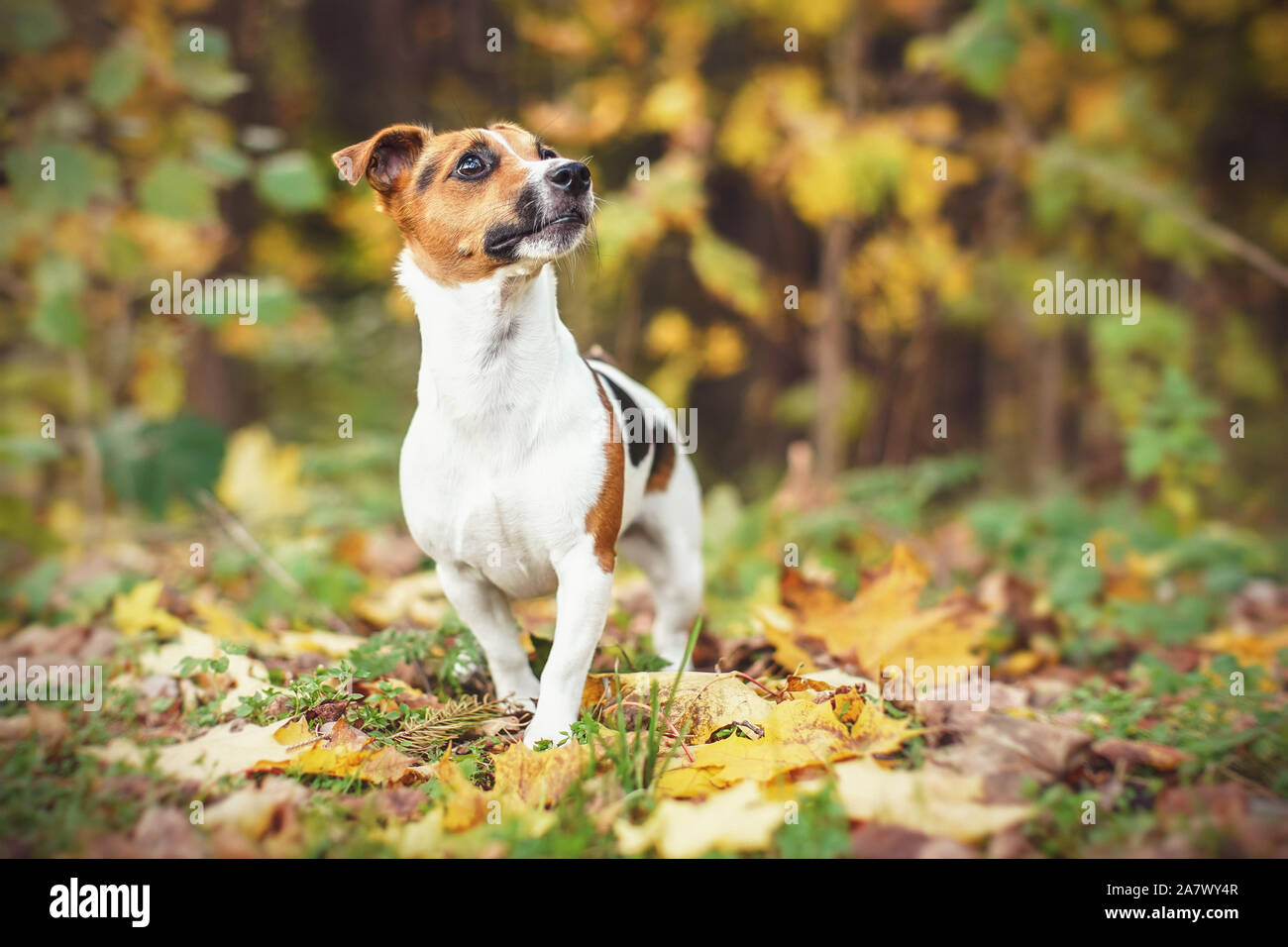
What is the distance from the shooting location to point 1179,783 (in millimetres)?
2621

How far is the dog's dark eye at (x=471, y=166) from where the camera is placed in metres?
2.91

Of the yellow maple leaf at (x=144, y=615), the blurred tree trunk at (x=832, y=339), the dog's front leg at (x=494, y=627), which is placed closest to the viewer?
the dog's front leg at (x=494, y=627)

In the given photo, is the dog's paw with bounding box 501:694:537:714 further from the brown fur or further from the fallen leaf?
the fallen leaf

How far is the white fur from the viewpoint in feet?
9.37

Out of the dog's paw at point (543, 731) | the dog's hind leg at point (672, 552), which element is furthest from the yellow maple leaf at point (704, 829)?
the dog's hind leg at point (672, 552)

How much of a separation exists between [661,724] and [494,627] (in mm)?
625

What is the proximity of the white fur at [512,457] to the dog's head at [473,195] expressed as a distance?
0.22 ft

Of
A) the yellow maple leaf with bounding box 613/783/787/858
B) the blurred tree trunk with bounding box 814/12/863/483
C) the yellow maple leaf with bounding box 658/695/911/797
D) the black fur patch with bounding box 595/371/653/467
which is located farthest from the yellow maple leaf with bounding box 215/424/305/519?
the yellow maple leaf with bounding box 613/783/787/858

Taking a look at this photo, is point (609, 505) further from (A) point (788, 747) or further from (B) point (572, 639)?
(A) point (788, 747)

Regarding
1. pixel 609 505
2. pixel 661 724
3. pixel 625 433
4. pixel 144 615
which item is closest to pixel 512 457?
pixel 609 505

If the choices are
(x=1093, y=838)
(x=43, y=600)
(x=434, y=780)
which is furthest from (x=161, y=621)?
(x=1093, y=838)

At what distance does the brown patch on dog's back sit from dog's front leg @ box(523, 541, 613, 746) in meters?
0.05

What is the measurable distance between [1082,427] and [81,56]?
8.14 metres

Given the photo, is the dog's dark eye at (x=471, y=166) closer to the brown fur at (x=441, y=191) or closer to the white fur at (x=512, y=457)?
the brown fur at (x=441, y=191)
